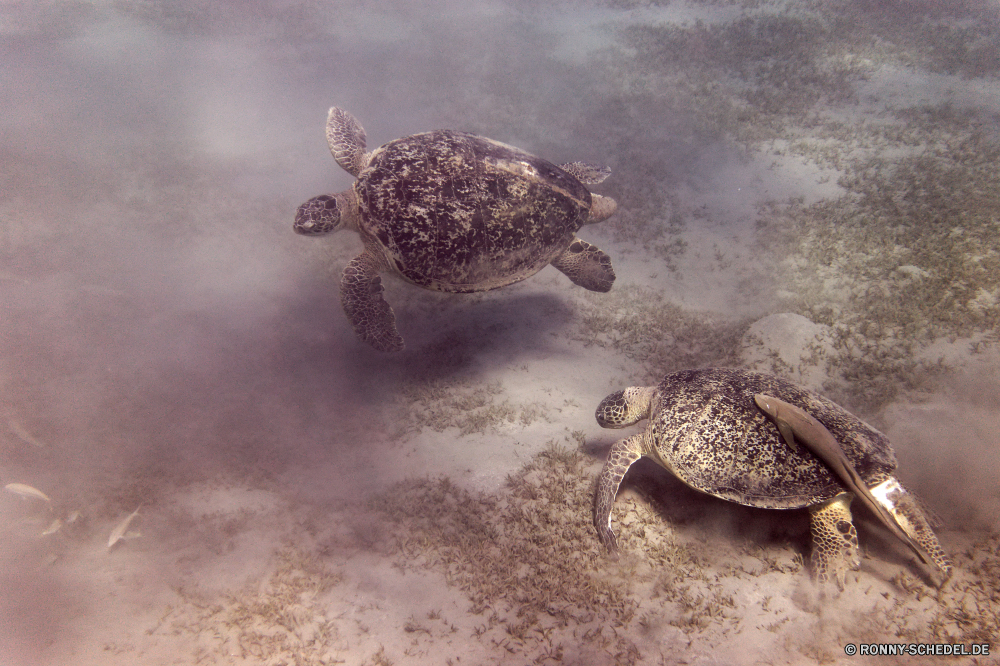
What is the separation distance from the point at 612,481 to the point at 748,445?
108 cm

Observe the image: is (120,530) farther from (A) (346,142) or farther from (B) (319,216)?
(A) (346,142)

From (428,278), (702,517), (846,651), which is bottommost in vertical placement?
(702,517)

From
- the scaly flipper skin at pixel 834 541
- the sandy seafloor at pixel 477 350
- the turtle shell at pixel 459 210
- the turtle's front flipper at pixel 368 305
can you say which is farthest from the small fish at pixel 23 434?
the scaly flipper skin at pixel 834 541

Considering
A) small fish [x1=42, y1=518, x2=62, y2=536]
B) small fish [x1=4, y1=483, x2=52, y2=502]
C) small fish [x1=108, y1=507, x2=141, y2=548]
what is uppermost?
small fish [x1=108, y1=507, x2=141, y2=548]

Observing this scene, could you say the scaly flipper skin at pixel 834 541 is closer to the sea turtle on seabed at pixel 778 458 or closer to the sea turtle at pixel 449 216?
the sea turtle on seabed at pixel 778 458

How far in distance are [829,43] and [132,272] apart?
53.9ft

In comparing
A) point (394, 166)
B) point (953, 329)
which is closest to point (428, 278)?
point (394, 166)

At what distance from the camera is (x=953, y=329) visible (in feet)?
14.1

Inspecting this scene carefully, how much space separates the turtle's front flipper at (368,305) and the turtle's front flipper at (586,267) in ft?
7.41

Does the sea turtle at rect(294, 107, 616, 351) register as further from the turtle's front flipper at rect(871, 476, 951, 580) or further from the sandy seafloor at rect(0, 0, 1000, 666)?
the turtle's front flipper at rect(871, 476, 951, 580)

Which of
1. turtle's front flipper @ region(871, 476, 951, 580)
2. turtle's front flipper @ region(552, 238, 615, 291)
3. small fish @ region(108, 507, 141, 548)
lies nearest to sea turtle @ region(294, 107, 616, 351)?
turtle's front flipper @ region(552, 238, 615, 291)

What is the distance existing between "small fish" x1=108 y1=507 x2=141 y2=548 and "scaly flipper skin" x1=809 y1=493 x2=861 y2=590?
5.62m

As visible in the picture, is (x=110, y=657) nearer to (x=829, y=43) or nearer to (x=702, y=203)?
(x=702, y=203)

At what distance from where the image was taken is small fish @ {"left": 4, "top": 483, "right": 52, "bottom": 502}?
11.7ft
